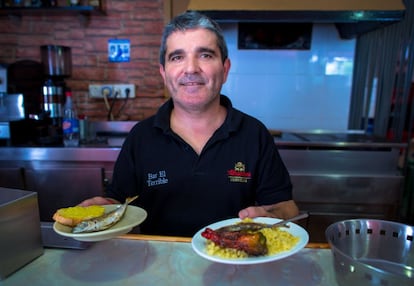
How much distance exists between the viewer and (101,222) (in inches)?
30.0

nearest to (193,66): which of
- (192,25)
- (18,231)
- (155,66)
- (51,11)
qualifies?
(192,25)

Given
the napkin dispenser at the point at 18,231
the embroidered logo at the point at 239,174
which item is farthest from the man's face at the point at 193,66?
the napkin dispenser at the point at 18,231

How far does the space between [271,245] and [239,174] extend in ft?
1.59

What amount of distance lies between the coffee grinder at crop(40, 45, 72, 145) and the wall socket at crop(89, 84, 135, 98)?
0.22 meters

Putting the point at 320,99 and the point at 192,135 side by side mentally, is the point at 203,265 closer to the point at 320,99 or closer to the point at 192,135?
the point at 192,135

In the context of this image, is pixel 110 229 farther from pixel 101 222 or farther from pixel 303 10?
pixel 303 10

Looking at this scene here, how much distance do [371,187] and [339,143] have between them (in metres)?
0.37

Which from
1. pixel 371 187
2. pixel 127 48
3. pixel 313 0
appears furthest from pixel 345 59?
pixel 127 48

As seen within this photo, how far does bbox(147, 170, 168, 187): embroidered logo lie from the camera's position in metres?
1.16

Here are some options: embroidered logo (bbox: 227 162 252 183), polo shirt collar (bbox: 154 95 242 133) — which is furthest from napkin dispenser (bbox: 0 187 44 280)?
embroidered logo (bbox: 227 162 252 183)

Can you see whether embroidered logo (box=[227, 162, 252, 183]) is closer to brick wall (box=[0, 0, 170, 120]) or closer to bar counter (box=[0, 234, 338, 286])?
bar counter (box=[0, 234, 338, 286])

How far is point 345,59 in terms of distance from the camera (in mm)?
2643

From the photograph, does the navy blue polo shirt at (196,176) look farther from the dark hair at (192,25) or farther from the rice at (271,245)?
the rice at (271,245)

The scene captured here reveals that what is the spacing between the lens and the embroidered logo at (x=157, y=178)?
3.80ft
